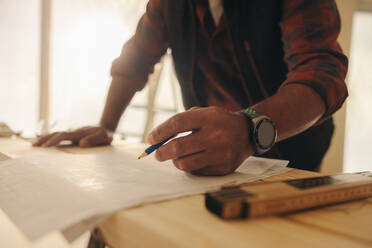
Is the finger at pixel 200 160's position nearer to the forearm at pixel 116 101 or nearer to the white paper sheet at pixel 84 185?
the white paper sheet at pixel 84 185

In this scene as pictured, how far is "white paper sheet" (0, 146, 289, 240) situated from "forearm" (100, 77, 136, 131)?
0.42 metres

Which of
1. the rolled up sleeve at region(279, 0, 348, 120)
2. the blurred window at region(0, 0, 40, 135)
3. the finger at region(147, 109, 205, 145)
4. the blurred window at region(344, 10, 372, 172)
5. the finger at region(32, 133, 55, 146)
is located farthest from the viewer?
the blurred window at region(0, 0, 40, 135)

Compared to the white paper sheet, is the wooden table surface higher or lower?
higher

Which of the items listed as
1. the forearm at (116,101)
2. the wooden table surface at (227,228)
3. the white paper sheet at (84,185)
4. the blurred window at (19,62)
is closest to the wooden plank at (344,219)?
the wooden table surface at (227,228)

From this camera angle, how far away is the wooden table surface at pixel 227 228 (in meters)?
0.25

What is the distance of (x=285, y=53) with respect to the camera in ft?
2.36

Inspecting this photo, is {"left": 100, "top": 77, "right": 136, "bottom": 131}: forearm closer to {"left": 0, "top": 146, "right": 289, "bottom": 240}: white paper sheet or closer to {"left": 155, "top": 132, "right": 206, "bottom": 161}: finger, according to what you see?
{"left": 0, "top": 146, "right": 289, "bottom": 240}: white paper sheet

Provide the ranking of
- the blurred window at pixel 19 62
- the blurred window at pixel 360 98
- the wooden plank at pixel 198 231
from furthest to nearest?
the blurred window at pixel 19 62 → the blurred window at pixel 360 98 → the wooden plank at pixel 198 231

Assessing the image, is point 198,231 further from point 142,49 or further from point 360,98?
point 360,98

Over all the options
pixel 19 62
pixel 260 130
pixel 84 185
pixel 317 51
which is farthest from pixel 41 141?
pixel 19 62

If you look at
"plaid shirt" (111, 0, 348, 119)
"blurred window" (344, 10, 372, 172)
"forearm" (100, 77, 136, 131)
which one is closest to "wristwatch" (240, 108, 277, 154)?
"plaid shirt" (111, 0, 348, 119)

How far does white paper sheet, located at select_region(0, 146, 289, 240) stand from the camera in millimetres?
302

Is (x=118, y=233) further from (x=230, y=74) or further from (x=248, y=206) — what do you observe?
(x=230, y=74)

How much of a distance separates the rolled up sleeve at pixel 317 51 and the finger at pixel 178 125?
228 millimetres
